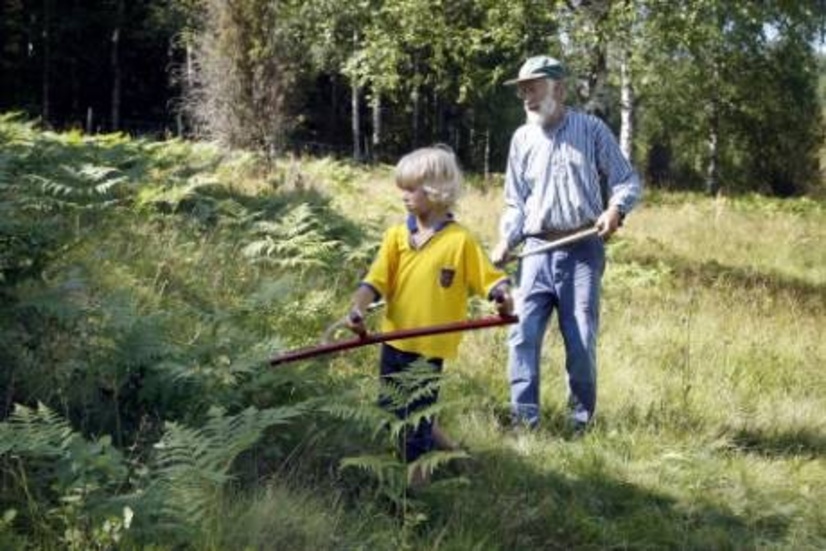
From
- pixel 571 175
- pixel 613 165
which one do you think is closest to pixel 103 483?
pixel 571 175

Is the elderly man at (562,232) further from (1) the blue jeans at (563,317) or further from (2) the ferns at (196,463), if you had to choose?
(2) the ferns at (196,463)

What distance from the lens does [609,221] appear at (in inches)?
195

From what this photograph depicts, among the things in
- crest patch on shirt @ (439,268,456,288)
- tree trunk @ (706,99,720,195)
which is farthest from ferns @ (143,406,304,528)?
tree trunk @ (706,99,720,195)

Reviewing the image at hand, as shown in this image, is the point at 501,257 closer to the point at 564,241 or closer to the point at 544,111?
the point at 564,241

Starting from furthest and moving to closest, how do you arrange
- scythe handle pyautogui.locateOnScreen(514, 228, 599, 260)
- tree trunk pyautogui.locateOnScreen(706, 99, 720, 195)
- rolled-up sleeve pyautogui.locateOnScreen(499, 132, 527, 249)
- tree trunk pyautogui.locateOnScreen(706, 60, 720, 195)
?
tree trunk pyautogui.locateOnScreen(706, 99, 720, 195) < tree trunk pyautogui.locateOnScreen(706, 60, 720, 195) < rolled-up sleeve pyautogui.locateOnScreen(499, 132, 527, 249) < scythe handle pyautogui.locateOnScreen(514, 228, 599, 260)

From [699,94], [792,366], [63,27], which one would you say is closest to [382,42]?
[792,366]

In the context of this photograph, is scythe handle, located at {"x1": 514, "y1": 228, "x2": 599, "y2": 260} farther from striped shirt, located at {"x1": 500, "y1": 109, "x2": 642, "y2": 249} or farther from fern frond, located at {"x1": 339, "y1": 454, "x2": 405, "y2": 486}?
fern frond, located at {"x1": 339, "y1": 454, "x2": 405, "y2": 486}

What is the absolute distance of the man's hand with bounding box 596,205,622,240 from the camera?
4.96m

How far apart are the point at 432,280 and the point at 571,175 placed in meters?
1.60

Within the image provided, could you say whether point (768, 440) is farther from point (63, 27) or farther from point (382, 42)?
point (63, 27)

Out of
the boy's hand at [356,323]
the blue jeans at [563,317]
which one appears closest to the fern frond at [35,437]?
the boy's hand at [356,323]

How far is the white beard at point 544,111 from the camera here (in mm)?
5238

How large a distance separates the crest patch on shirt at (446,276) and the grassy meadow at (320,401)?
61 cm

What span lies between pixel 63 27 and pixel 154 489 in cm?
3245
